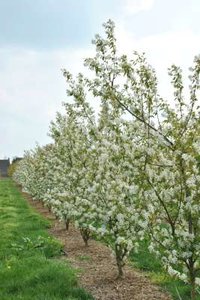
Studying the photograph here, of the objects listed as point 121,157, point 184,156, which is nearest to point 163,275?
point 121,157

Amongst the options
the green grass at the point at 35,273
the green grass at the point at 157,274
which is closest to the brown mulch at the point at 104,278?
the green grass at the point at 157,274

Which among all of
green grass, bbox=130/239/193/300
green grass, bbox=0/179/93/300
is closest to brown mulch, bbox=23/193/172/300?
green grass, bbox=130/239/193/300

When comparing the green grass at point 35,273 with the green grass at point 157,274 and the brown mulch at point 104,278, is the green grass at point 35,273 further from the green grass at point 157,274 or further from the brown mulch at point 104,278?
the green grass at point 157,274

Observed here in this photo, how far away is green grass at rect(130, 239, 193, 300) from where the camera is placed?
28.9 ft

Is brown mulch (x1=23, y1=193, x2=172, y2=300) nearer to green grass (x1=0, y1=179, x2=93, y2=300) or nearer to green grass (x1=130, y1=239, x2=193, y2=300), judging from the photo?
green grass (x1=130, y1=239, x2=193, y2=300)

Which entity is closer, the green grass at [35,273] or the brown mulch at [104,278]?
the green grass at [35,273]

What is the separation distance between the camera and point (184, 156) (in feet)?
20.8

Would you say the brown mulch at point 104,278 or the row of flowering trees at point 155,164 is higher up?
the row of flowering trees at point 155,164

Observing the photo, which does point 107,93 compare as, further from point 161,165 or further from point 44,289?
point 44,289

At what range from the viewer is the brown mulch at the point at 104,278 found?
9.02 metres

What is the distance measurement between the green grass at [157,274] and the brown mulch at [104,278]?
0.15 meters

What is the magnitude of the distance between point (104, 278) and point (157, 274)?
3.58 ft

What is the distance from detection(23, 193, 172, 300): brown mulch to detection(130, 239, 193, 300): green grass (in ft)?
0.49

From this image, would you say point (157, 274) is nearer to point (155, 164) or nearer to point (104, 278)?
point (104, 278)
